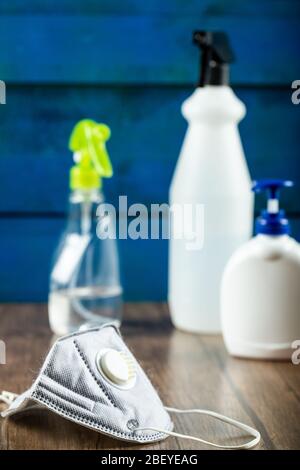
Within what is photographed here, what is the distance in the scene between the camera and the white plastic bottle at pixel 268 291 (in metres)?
1.02

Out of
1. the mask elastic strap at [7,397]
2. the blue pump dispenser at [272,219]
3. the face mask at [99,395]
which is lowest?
the mask elastic strap at [7,397]

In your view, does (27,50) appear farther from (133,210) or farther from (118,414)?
(118,414)

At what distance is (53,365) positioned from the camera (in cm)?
75

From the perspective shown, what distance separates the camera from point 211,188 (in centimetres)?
115

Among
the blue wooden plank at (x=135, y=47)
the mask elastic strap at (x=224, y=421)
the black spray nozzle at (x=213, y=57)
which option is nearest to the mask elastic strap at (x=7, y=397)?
the mask elastic strap at (x=224, y=421)

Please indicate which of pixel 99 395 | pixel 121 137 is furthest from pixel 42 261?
pixel 99 395

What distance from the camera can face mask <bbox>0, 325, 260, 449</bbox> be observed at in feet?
2.40

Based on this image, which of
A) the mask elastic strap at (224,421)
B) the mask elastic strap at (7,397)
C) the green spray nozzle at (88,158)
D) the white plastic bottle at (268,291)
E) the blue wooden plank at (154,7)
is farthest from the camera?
the blue wooden plank at (154,7)

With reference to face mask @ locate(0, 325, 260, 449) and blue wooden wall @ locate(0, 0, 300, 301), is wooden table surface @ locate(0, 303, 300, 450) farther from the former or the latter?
blue wooden wall @ locate(0, 0, 300, 301)

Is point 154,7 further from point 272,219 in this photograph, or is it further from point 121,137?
point 272,219

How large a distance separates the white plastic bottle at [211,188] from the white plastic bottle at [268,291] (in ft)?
0.39

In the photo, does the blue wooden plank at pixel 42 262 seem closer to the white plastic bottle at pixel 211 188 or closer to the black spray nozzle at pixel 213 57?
the white plastic bottle at pixel 211 188

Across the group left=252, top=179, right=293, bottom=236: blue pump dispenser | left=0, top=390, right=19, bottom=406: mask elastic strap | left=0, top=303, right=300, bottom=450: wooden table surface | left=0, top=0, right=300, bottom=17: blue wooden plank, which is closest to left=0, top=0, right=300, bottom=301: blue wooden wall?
left=0, top=0, right=300, bottom=17: blue wooden plank

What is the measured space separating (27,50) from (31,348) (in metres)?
0.52
